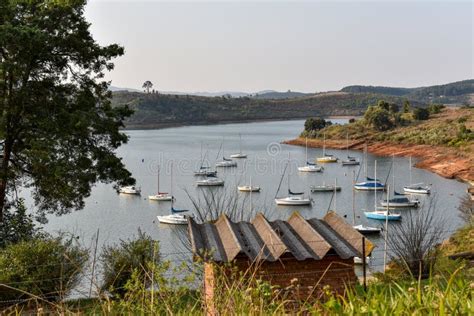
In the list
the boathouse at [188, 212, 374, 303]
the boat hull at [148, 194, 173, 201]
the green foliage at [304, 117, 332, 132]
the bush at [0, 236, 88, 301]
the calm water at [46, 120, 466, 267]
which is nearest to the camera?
the boathouse at [188, 212, 374, 303]

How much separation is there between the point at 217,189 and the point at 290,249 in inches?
1481

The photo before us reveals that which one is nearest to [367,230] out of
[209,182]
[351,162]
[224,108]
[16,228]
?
[16,228]

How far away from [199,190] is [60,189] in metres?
32.0

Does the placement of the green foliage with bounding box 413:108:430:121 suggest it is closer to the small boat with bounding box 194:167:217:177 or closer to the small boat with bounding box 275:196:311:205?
the small boat with bounding box 194:167:217:177

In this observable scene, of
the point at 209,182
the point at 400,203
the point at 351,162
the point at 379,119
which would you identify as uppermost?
the point at 379,119

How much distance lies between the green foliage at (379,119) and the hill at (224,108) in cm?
5679

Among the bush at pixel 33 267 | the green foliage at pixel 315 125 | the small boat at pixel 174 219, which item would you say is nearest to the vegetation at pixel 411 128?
the green foliage at pixel 315 125

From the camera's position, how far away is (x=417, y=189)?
45031 millimetres

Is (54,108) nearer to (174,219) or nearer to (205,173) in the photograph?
(174,219)

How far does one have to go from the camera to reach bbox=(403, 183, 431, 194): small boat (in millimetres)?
44438

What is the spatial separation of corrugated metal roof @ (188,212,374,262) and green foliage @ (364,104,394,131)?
7379 centimetres

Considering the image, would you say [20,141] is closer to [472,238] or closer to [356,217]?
[472,238]

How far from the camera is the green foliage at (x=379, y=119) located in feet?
268

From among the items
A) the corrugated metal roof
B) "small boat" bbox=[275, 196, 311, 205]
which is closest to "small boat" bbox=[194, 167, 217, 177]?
"small boat" bbox=[275, 196, 311, 205]
